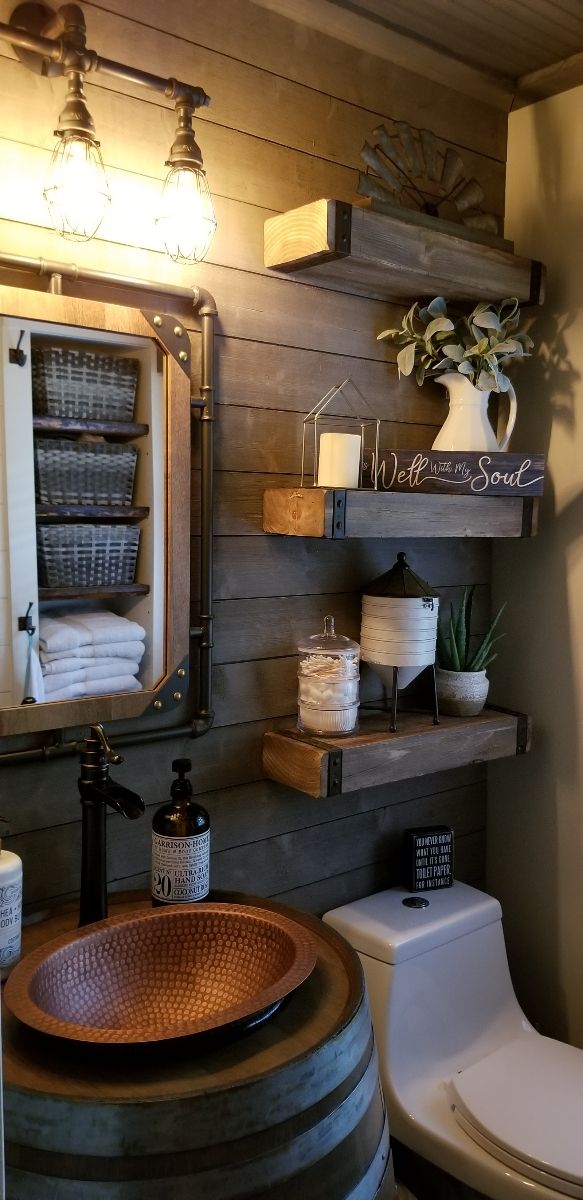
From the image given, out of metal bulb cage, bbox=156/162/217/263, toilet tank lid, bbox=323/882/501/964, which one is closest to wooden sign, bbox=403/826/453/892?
toilet tank lid, bbox=323/882/501/964

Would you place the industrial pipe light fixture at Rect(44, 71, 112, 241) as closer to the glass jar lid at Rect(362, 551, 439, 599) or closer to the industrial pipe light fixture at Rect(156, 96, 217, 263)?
the industrial pipe light fixture at Rect(156, 96, 217, 263)

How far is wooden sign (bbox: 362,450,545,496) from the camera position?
1.70 m

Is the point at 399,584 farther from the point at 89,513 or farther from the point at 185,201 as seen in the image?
the point at 185,201

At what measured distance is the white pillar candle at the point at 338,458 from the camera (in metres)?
1.60

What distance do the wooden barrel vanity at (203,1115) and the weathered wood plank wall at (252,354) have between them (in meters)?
0.46

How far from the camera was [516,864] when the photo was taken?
2121 mm

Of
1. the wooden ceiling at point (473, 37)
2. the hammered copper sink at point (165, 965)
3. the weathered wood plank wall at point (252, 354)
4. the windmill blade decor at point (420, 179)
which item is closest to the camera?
the hammered copper sink at point (165, 965)

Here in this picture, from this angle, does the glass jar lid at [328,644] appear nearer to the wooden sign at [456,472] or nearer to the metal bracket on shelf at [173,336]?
the wooden sign at [456,472]

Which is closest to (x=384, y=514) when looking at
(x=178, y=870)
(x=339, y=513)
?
(x=339, y=513)

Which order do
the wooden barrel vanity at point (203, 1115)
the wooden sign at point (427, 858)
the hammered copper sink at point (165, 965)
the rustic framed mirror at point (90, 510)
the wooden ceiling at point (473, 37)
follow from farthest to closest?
the wooden sign at point (427, 858) → the wooden ceiling at point (473, 37) → the rustic framed mirror at point (90, 510) → the hammered copper sink at point (165, 965) → the wooden barrel vanity at point (203, 1115)

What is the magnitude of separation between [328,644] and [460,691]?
0.35m

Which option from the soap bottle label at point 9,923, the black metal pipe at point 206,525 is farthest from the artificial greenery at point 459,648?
the soap bottle label at point 9,923

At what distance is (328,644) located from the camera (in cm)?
171

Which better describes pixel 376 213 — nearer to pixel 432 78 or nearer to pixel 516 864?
pixel 432 78
